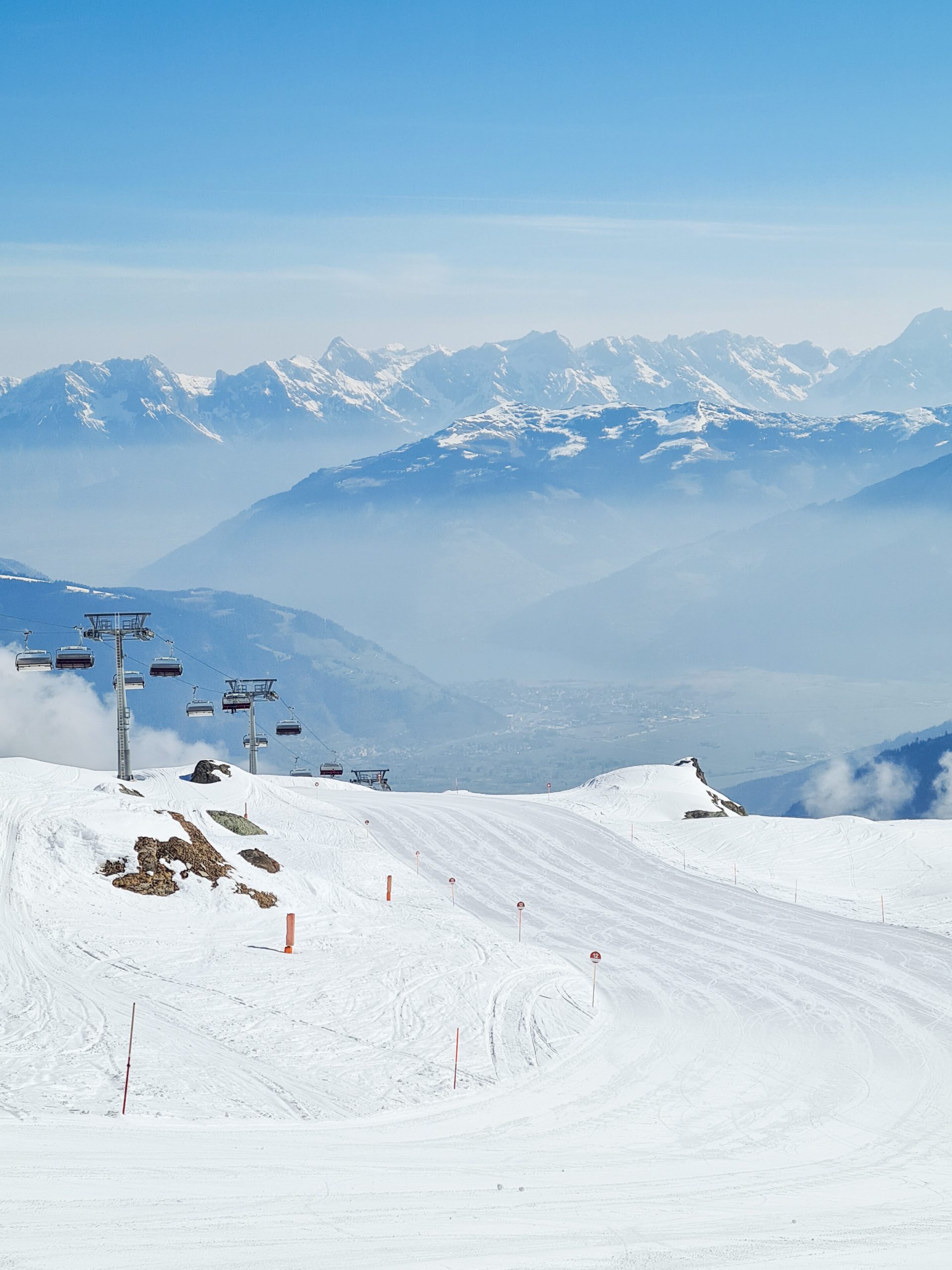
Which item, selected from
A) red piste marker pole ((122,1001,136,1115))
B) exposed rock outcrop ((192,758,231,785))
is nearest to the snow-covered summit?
exposed rock outcrop ((192,758,231,785))

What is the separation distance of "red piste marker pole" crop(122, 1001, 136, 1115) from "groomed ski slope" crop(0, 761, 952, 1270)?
0.17 metres

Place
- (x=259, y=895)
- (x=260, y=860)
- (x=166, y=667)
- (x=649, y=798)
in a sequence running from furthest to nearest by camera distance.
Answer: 1. (x=649, y=798)
2. (x=166, y=667)
3. (x=260, y=860)
4. (x=259, y=895)

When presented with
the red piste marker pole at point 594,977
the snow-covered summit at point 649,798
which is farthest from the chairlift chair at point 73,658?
the red piste marker pole at point 594,977

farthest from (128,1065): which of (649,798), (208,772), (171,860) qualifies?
(649,798)

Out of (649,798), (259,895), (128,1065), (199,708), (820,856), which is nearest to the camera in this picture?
(128,1065)

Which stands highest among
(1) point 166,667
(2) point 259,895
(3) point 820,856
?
(1) point 166,667

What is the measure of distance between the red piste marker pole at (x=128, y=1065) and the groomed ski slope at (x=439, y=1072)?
6.6 inches

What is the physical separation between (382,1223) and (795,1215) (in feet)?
19.8

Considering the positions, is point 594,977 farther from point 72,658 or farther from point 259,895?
point 72,658

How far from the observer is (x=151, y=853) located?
31828mm

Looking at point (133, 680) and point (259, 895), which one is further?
point (133, 680)

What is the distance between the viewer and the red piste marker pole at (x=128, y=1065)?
60.2 feet

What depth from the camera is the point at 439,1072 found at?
22.3 meters

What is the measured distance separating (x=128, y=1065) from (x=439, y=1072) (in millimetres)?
6045
